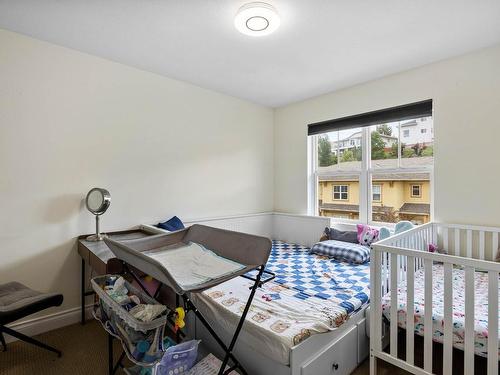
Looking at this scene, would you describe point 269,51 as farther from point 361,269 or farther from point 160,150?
point 361,269

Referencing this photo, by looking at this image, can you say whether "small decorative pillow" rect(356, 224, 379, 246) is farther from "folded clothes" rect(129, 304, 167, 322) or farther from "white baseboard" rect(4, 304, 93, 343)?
"white baseboard" rect(4, 304, 93, 343)

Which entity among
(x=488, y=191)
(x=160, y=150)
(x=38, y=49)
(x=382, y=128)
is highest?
(x=38, y=49)

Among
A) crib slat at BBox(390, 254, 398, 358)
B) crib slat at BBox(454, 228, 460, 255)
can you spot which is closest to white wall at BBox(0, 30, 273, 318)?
crib slat at BBox(390, 254, 398, 358)

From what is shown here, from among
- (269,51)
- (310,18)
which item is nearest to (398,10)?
(310,18)

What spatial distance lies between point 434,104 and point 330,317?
2299 mm

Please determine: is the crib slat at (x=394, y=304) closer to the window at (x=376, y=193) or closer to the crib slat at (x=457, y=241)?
the crib slat at (x=457, y=241)

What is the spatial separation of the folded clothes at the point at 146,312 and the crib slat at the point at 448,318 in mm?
1394

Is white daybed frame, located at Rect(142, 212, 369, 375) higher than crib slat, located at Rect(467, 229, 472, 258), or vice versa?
crib slat, located at Rect(467, 229, 472, 258)

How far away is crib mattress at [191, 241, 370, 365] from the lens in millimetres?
1384

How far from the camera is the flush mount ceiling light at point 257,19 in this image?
5.63 feet

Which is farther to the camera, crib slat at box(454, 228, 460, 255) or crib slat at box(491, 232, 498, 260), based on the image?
crib slat at box(454, 228, 460, 255)

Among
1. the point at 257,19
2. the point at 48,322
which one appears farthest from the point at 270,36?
the point at 48,322

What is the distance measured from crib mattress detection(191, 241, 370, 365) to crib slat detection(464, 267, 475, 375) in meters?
0.58

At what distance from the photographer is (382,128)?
3.08m
